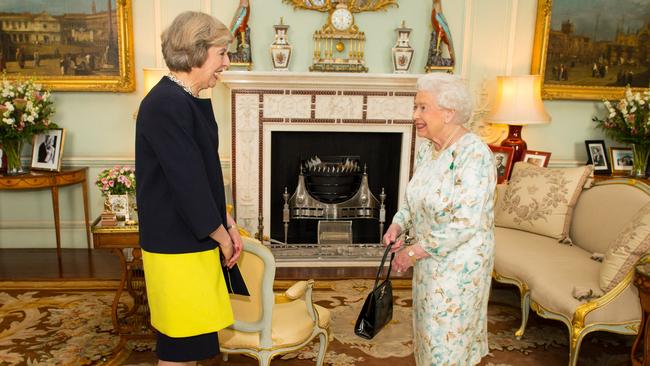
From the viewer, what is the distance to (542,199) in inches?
136

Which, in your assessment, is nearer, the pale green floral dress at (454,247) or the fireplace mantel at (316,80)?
the pale green floral dress at (454,247)

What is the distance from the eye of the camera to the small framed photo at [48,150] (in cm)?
417

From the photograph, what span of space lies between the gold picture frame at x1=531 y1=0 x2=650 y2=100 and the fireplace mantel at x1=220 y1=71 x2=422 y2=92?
1.36 meters

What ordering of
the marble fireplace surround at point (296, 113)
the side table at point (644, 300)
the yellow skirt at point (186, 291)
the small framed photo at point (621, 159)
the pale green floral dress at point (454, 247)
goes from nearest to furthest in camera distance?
1. the yellow skirt at point (186, 291)
2. the pale green floral dress at point (454, 247)
3. the side table at point (644, 300)
4. the marble fireplace surround at point (296, 113)
5. the small framed photo at point (621, 159)

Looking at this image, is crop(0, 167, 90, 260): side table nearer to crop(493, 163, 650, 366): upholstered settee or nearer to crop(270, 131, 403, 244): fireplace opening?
crop(270, 131, 403, 244): fireplace opening

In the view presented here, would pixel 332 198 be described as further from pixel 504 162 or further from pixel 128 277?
pixel 128 277

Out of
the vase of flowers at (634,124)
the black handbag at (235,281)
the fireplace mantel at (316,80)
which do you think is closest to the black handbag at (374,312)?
the black handbag at (235,281)

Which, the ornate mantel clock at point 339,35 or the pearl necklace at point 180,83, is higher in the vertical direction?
the ornate mantel clock at point 339,35

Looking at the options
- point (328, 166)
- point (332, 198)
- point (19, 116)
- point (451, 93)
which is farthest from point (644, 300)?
point (19, 116)

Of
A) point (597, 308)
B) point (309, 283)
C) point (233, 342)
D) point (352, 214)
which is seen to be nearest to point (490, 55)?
point (352, 214)

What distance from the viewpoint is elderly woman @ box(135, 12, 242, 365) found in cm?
154

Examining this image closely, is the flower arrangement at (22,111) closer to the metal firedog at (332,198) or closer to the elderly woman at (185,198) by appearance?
the metal firedog at (332,198)

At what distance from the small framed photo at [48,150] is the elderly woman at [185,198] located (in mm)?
2978

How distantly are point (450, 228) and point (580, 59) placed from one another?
3729 millimetres
